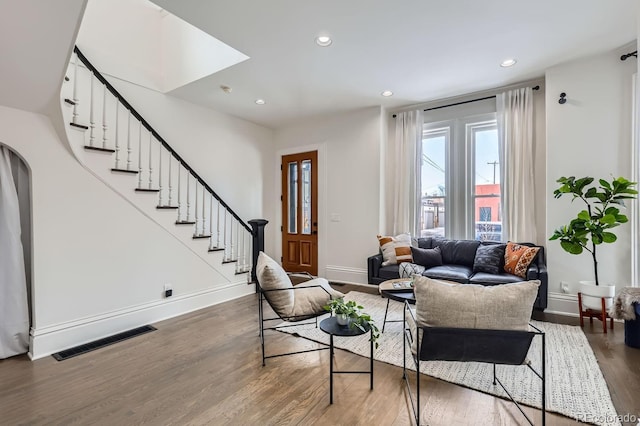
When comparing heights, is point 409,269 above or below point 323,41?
below

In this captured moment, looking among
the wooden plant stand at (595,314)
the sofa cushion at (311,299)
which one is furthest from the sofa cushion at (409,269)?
the wooden plant stand at (595,314)

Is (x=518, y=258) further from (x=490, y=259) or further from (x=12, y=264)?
(x=12, y=264)

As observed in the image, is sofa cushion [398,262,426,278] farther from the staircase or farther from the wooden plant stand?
the staircase

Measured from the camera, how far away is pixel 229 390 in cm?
217

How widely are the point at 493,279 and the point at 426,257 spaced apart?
901mm

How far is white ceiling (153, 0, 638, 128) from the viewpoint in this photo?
2.56 metres

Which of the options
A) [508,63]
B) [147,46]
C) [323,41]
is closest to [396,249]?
[508,63]

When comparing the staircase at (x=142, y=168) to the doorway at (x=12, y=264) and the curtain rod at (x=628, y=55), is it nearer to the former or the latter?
the doorway at (x=12, y=264)

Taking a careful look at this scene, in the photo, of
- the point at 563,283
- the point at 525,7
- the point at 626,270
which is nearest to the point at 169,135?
the point at 525,7

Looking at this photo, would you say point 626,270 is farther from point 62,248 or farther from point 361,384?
point 62,248

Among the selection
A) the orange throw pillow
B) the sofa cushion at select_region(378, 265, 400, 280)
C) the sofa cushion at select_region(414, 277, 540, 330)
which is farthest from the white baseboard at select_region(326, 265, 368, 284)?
the sofa cushion at select_region(414, 277, 540, 330)

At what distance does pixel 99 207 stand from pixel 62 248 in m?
0.51

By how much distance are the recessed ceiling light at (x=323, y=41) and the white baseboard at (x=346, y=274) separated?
11.5ft

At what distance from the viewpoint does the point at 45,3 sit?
168 cm
